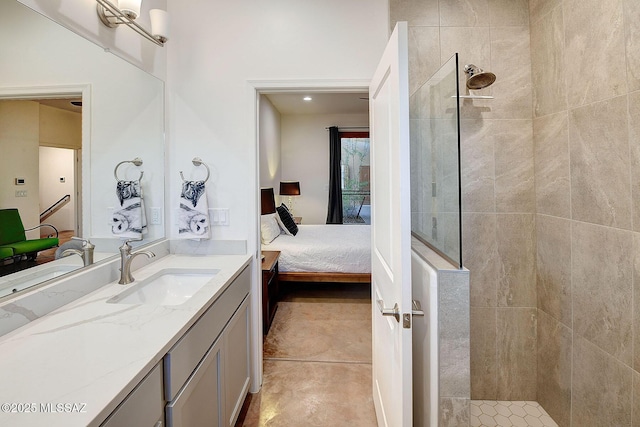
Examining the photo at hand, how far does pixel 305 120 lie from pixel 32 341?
5581 mm

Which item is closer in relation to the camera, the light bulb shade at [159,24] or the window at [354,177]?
the light bulb shade at [159,24]

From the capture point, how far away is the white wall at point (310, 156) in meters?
5.96

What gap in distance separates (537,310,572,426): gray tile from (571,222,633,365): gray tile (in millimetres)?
154

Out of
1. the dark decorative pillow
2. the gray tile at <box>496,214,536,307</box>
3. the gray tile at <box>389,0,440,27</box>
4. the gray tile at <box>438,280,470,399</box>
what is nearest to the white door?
the gray tile at <box>438,280,470,399</box>

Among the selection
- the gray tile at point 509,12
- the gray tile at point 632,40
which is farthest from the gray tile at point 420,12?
the gray tile at point 632,40

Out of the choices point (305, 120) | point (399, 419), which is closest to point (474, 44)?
point (399, 419)

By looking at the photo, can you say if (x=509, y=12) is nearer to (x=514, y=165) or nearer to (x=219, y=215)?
(x=514, y=165)

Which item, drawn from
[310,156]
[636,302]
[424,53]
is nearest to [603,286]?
[636,302]

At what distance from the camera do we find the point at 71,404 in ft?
2.16

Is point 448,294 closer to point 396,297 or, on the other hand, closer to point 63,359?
point 396,297

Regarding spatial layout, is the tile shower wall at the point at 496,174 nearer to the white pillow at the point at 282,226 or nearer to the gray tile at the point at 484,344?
the gray tile at the point at 484,344

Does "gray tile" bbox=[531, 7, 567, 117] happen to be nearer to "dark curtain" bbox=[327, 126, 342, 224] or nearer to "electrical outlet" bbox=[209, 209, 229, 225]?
"electrical outlet" bbox=[209, 209, 229, 225]

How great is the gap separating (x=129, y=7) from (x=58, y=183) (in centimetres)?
92

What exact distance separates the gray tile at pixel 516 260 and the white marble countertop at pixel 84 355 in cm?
171
